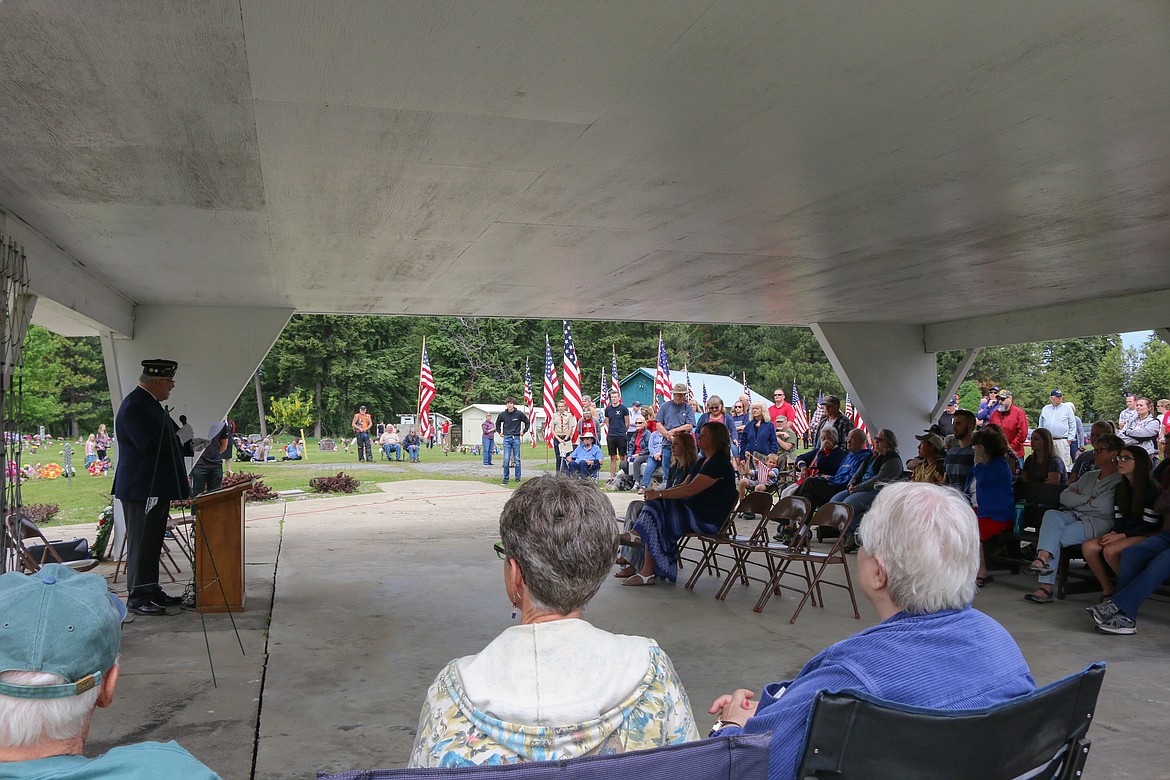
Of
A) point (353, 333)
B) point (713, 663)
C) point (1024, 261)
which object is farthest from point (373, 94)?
point (353, 333)

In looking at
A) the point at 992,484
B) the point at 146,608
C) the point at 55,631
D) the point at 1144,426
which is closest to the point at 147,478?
the point at 146,608

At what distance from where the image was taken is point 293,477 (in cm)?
1869

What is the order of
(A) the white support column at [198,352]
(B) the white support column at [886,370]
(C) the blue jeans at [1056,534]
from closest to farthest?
1. (C) the blue jeans at [1056,534]
2. (A) the white support column at [198,352]
3. (B) the white support column at [886,370]

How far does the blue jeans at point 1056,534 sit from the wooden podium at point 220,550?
5708 millimetres

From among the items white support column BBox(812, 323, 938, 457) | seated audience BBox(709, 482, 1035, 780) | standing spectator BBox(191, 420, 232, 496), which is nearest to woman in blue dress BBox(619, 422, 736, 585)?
standing spectator BBox(191, 420, 232, 496)

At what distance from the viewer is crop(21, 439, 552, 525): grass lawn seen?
1494cm

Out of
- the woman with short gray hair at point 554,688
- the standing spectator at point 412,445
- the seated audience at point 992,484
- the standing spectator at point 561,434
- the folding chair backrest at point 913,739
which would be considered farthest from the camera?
the standing spectator at point 412,445

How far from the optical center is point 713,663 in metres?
4.90

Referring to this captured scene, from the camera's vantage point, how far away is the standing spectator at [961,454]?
771cm

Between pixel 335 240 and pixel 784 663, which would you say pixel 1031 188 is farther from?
pixel 335 240

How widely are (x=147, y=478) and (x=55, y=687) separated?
5106mm

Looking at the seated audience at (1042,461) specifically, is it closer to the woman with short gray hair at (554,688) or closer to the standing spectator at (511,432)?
the woman with short gray hair at (554,688)

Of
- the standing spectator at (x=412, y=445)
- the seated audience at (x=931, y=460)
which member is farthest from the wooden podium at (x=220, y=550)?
the standing spectator at (x=412, y=445)

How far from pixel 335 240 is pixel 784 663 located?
13.7 ft
